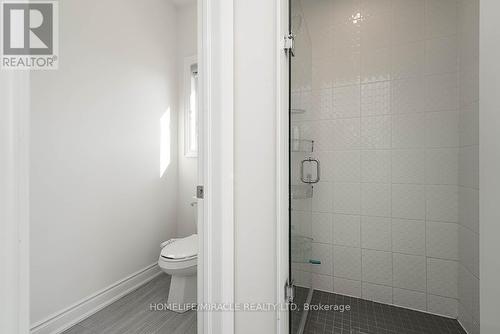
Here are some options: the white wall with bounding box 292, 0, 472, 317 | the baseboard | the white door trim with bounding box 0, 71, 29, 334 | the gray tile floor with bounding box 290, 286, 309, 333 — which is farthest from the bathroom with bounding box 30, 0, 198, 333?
the white door trim with bounding box 0, 71, 29, 334

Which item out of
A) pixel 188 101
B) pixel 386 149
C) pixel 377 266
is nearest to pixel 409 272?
pixel 377 266

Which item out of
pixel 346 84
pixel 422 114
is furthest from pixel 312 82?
pixel 422 114

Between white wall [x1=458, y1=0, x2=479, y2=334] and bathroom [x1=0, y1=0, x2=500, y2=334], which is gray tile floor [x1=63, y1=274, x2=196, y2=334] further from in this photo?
white wall [x1=458, y1=0, x2=479, y2=334]

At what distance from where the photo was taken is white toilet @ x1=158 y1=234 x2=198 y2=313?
5.96ft

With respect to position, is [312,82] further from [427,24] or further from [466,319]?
[466,319]

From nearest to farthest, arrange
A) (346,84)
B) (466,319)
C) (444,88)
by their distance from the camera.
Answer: (466,319)
(444,88)
(346,84)

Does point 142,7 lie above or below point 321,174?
above

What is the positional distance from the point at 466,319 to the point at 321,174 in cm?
131

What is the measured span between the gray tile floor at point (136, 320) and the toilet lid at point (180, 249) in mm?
404

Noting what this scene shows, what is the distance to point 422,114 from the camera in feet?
5.97

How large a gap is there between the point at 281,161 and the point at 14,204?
836mm

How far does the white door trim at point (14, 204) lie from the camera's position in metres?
0.43

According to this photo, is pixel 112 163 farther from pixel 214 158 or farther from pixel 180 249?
pixel 214 158

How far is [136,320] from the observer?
1.73m
